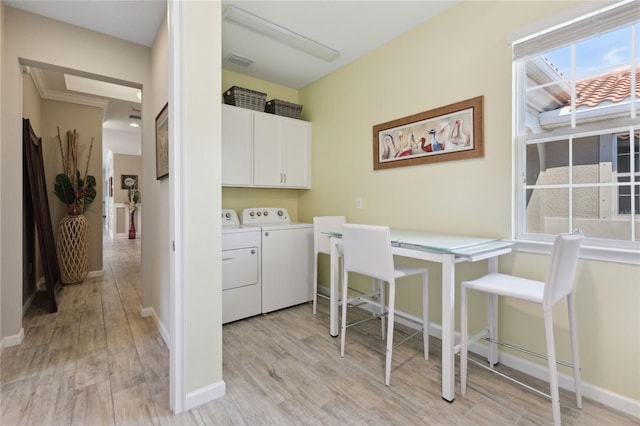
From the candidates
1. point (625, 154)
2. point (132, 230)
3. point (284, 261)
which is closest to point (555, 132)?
point (625, 154)

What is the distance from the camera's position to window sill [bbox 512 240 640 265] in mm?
1551

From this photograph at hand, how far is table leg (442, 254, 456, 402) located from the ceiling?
1.99m

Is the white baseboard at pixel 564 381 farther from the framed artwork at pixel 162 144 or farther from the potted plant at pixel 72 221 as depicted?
the potted plant at pixel 72 221

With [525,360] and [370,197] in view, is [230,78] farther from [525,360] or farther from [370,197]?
[525,360]

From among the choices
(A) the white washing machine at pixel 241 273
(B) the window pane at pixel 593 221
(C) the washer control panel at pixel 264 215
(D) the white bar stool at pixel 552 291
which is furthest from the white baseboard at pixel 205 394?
(B) the window pane at pixel 593 221

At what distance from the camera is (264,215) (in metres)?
3.41

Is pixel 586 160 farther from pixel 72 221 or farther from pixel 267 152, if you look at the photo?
pixel 72 221

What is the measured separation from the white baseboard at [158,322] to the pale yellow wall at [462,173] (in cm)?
200

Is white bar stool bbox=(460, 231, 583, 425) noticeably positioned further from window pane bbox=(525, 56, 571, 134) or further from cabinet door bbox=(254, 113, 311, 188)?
cabinet door bbox=(254, 113, 311, 188)

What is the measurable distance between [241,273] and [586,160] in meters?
2.70

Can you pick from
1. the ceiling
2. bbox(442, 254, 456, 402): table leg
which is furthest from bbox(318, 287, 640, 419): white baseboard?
the ceiling

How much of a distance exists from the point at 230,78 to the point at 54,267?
2970 millimetres

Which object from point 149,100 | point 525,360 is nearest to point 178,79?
point 149,100

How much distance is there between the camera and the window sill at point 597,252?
5.09 ft
